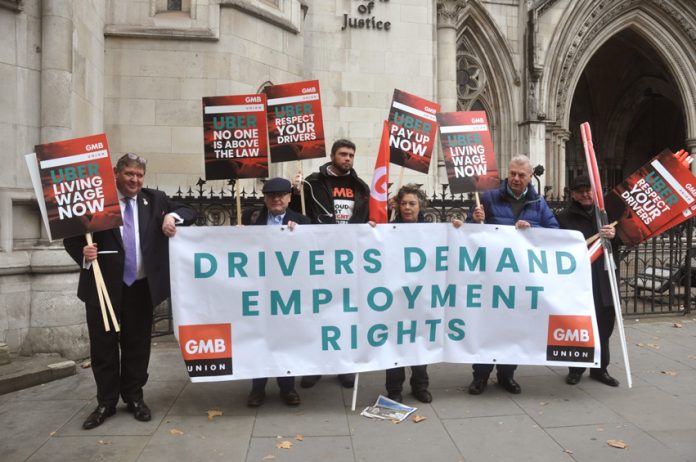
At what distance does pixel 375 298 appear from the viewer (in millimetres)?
4387

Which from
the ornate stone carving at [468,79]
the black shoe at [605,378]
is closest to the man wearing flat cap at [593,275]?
the black shoe at [605,378]

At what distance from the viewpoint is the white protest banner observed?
4.18 m

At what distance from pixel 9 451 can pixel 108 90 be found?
627 centimetres

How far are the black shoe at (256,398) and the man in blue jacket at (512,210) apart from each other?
5.88ft

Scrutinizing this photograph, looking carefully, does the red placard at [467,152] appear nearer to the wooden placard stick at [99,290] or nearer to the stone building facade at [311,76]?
the wooden placard stick at [99,290]

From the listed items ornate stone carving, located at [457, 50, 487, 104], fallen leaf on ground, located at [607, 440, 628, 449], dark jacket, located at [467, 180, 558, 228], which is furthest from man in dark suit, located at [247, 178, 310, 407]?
ornate stone carving, located at [457, 50, 487, 104]

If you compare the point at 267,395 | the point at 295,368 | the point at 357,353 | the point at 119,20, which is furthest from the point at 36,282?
the point at 119,20

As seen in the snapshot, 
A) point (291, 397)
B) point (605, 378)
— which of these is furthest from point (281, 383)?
point (605, 378)

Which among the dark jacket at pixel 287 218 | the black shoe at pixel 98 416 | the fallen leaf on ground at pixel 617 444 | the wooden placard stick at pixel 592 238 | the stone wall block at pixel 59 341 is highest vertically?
the dark jacket at pixel 287 218

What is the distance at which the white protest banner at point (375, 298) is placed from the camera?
4.18 metres

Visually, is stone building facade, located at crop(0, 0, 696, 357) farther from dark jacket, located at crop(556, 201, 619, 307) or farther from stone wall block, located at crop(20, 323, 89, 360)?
dark jacket, located at crop(556, 201, 619, 307)

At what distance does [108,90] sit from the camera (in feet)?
27.8

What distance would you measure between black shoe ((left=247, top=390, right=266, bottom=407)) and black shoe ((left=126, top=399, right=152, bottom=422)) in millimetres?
764

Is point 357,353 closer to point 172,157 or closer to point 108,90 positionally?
point 172,157
